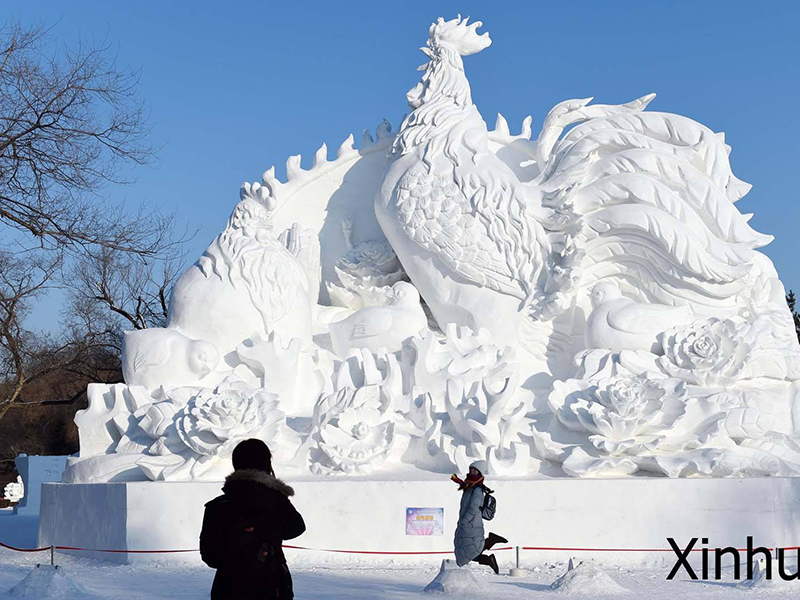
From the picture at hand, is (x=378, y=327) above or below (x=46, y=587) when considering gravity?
above

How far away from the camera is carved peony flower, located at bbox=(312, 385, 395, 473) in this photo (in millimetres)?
7355

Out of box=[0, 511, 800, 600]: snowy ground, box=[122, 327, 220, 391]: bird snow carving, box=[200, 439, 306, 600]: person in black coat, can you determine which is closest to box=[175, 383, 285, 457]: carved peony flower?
box=[122, 327, 220, 391]: bird snow carving

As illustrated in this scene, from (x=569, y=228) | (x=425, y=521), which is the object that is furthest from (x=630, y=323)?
(x=425, y=521)

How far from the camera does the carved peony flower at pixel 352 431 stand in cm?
736

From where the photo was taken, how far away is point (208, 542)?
11.4ft

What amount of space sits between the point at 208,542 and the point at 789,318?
6.06 m

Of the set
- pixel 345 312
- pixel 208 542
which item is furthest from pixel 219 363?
pixel 208 542

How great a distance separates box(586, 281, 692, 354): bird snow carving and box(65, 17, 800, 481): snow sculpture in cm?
2

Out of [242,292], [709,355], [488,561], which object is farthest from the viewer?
[242,292]

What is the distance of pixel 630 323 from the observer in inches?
313

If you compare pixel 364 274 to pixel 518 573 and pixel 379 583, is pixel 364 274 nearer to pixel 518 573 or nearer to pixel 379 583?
pixel 518 573

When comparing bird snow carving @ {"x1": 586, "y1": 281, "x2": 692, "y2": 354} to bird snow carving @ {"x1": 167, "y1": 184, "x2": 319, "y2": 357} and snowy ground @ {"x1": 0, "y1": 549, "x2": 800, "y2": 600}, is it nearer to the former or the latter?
snowy ground @ {"x1": 0, "y1": 549, "x2": 800, "y2": 600}

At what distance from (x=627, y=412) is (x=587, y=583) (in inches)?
69.9

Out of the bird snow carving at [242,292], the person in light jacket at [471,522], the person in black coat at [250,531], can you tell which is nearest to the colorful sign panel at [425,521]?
the person in light jacket at [471,522]
